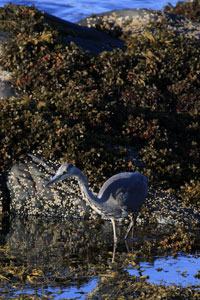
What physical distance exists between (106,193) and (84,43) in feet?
33.9

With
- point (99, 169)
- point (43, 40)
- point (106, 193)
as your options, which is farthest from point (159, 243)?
point (43, 40)

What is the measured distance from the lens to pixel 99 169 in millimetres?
13188

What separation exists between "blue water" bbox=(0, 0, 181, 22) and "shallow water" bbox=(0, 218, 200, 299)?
35.1m

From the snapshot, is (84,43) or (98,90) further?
(84,43)

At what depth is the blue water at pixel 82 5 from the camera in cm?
4547

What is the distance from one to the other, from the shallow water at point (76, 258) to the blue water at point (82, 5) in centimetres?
3515

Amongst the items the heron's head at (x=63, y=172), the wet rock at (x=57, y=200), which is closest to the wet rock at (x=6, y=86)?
the wet rock at (x=57, y=200)

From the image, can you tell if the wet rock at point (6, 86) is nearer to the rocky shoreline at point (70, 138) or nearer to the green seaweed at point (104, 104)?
the rocky shoreline at point (70, 138)

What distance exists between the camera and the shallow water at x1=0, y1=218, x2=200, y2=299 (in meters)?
8.49

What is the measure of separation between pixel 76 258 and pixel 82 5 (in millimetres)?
40987

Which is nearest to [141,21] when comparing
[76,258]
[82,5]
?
[76,258]

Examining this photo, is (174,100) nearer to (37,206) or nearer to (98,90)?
(98,90)

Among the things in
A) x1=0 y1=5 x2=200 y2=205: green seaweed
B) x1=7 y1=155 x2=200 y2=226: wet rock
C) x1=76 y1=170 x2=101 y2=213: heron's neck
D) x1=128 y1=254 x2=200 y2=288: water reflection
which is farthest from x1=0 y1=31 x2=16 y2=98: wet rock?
x1=128 y1=254 x2=200 y2=288: water reflection

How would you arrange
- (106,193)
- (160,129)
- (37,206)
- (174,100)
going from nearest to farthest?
(106,193)
(37,206)
(160,129)
(174,100)
